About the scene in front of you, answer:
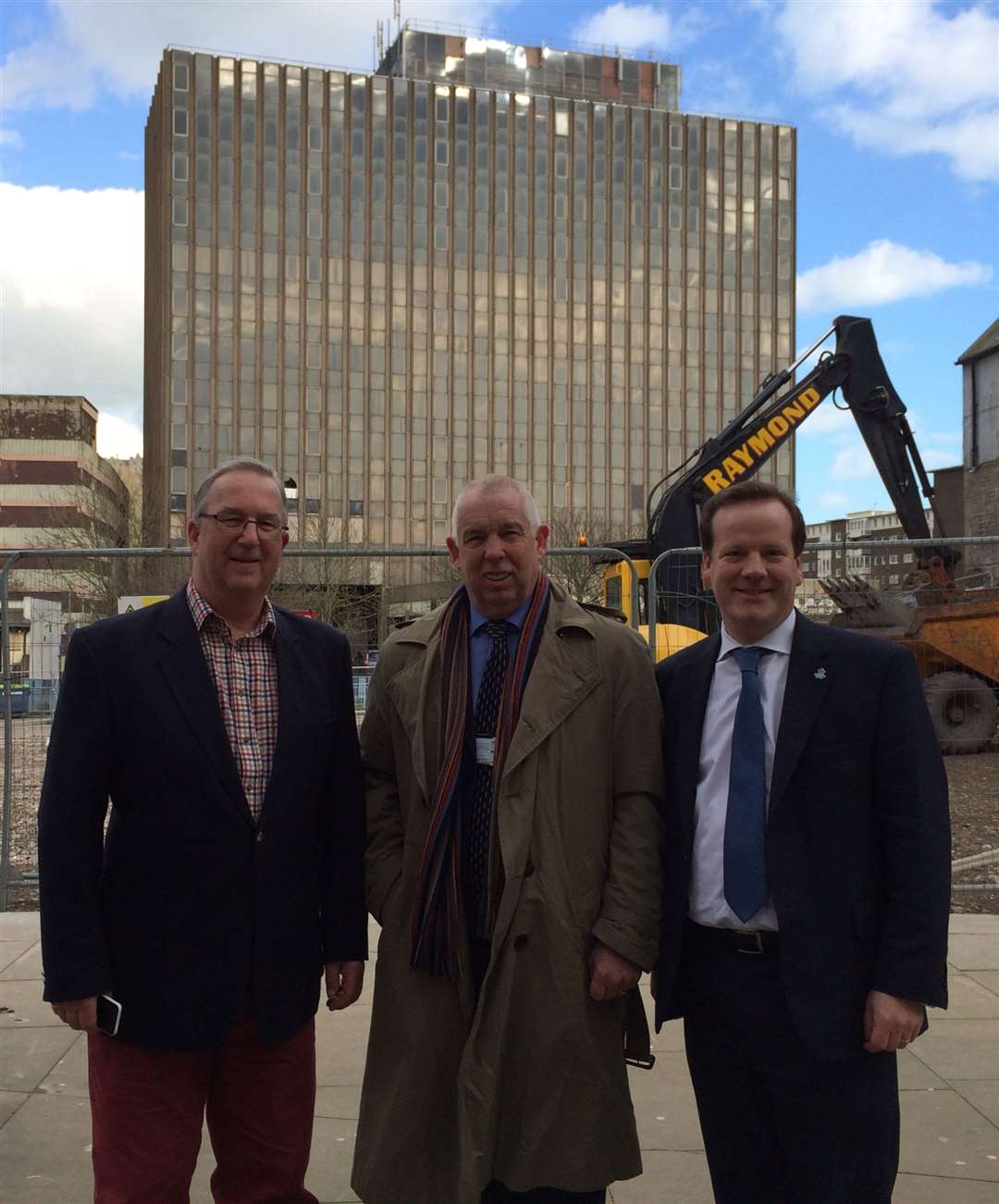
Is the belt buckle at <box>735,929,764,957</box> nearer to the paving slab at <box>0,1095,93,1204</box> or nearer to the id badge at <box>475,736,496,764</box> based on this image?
the id badge at <box>475,736,496,764</box>

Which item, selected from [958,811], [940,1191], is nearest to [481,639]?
[940,1191]

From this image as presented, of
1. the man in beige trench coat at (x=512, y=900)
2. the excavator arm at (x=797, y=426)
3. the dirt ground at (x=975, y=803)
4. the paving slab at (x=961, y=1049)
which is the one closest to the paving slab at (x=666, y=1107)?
the paving slab at (x=961, y=1049)

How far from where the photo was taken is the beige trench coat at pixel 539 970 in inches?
110

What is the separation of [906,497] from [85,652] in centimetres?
1435

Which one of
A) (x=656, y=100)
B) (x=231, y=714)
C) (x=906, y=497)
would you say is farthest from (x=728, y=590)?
(x=656, y=100)

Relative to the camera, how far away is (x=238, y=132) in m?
64.9

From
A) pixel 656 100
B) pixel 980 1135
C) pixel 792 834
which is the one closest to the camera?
pixel 792 834

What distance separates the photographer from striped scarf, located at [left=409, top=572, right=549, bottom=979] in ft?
9.41

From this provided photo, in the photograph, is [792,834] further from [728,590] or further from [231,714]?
[231,714]

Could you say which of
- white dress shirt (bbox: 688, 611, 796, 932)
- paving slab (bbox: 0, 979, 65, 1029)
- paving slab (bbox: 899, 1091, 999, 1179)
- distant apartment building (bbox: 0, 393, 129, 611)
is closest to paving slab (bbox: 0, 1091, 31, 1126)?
paving slab (bbox: 0, 979, 65, 1029)

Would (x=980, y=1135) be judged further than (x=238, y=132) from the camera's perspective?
No

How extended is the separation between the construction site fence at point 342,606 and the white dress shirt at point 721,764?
2.05m

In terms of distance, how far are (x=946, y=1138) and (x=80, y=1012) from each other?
290 centimetres

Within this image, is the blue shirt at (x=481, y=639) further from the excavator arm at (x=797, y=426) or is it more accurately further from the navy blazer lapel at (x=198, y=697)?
the excavator arm at (x=797, y=426)
